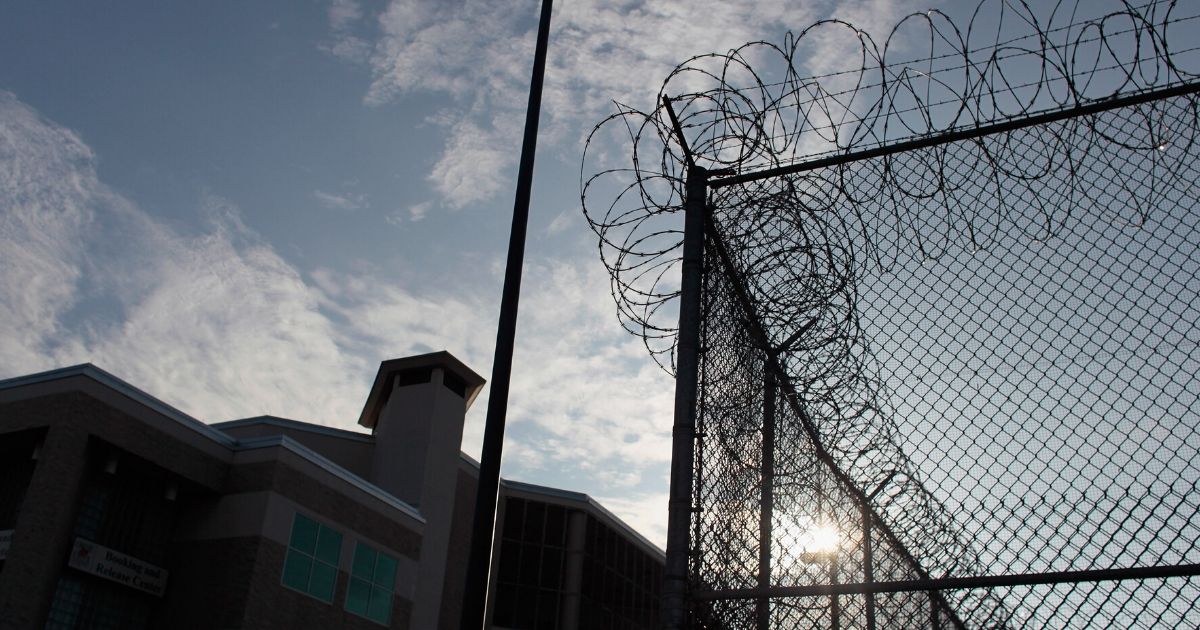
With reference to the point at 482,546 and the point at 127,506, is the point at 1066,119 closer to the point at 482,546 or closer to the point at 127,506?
the point at 482,546

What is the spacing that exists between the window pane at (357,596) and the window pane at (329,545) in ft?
2.67

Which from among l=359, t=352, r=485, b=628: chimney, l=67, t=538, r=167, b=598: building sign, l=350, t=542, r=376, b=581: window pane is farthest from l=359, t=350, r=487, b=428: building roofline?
l=67, t=538, r=167, b=598: building sign

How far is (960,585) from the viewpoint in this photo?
146 inches

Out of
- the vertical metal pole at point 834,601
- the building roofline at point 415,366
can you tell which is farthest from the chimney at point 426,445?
the vertical metal pole at point 834,601

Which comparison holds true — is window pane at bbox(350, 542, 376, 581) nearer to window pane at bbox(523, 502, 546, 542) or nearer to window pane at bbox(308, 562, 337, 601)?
window pane at bbox(308, 562, 337, 601)

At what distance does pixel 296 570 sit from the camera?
74.8 feet

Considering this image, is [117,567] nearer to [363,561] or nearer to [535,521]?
[363,561]

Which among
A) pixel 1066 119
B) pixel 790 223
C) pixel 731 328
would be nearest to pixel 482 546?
pixel 731 328

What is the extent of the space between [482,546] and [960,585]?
292 centimetres

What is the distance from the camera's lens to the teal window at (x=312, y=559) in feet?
74.5

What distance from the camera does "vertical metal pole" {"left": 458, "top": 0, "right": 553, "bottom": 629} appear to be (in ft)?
18.5

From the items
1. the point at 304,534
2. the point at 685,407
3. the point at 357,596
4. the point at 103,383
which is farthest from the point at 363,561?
the point at 685,407

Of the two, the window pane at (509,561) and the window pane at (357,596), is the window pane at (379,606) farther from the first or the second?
the window pane at (509,561)

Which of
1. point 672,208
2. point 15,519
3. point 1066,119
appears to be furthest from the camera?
point 15,519
